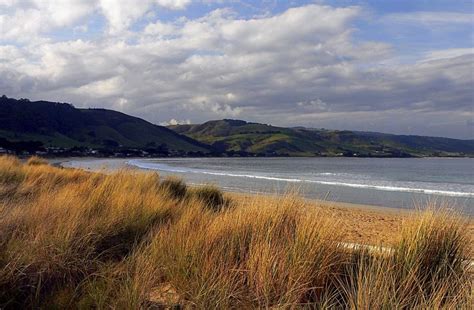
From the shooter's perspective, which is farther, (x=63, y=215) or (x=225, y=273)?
(x=63, y=215)

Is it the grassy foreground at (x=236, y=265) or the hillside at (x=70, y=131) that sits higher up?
the hillside at (x=70, y=131)

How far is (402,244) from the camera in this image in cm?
492

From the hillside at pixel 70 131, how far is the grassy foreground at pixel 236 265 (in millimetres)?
99873

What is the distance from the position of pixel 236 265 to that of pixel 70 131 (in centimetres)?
16439

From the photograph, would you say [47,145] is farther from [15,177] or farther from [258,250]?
[258,250]

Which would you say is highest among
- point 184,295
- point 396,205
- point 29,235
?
point 29,235

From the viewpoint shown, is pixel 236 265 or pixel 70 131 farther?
pixel 70 131

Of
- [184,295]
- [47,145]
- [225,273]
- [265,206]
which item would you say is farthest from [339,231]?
[47,145]

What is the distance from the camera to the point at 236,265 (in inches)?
178

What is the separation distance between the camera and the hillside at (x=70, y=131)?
125625 millimetres

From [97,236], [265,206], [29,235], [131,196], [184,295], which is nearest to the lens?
[184,295]

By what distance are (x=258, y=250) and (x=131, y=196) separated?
4.23m

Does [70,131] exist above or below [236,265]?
above

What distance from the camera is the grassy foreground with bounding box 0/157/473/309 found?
12.7 ft
